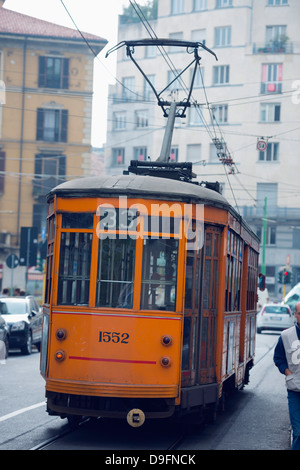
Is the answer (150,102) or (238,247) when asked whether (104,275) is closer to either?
(238,247)

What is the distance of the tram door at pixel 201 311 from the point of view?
941 centimetres

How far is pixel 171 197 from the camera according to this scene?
9391 millimetres

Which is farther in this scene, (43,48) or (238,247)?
(43,48)

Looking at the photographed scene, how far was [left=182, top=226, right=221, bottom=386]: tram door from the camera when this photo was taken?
9.41 meters

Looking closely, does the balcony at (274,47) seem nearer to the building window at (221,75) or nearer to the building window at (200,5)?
the building window at (221,75)

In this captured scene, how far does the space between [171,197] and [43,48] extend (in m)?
41.7

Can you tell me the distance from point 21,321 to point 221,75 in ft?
140

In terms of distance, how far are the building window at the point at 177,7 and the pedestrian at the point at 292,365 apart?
58197 mm

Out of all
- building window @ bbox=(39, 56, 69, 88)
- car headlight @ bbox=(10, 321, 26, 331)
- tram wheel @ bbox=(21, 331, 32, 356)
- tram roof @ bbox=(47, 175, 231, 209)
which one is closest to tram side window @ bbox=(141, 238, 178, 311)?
tram roof @ bbox=(47, 175, 231, 209)

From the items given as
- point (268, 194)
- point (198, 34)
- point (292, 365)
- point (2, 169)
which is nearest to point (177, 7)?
point (198, 34)

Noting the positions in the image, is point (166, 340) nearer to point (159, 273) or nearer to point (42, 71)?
point (159, 273)

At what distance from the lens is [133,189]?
931 centimetres

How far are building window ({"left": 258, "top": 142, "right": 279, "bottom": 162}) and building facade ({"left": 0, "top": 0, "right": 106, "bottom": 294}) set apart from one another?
1500cm
